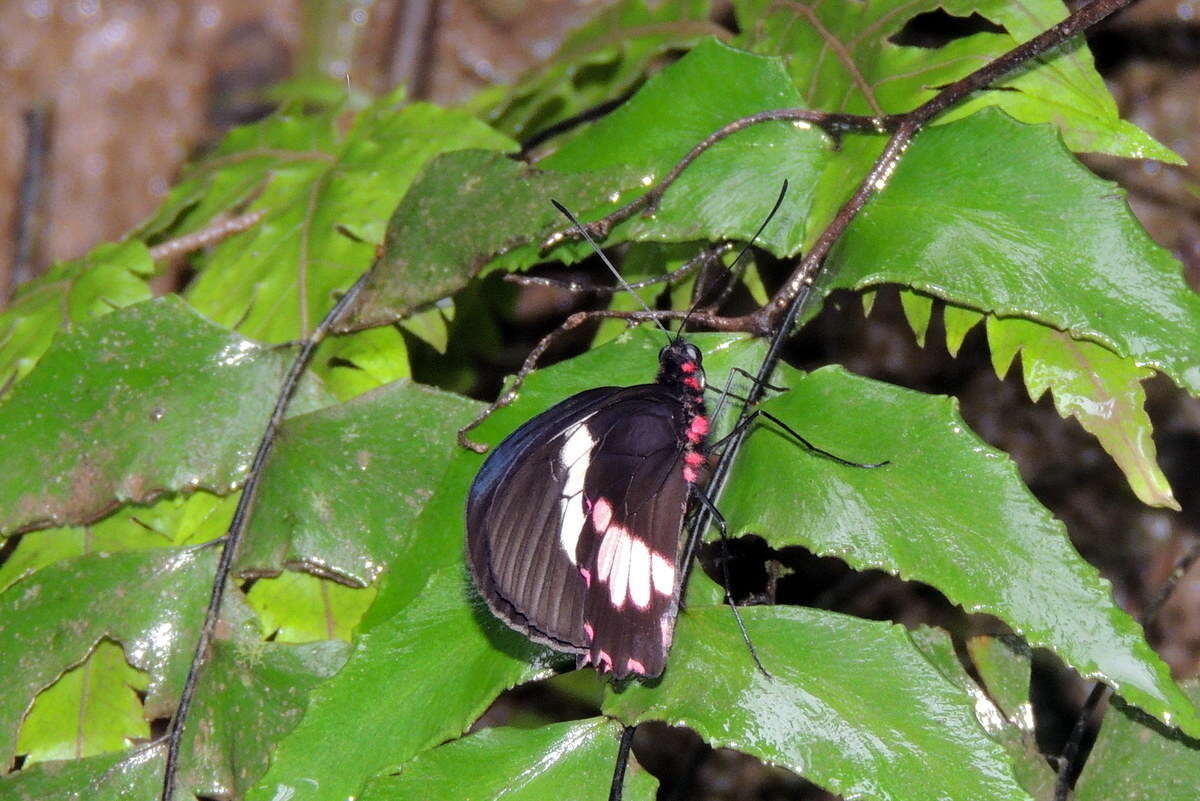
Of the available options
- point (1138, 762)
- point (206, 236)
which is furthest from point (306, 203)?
point (1138, 762)

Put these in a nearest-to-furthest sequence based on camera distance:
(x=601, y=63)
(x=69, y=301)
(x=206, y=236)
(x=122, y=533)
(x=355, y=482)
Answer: (x=355, y=482) < (x=122, y=533) < (x=69, y=301) < (x=206, y=236) < (x=601, y=63)

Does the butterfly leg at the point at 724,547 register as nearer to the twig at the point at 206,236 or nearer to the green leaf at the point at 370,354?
the green leaf at the point at 370,354

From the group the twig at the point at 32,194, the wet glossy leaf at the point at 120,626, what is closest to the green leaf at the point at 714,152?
the wet glossy leaf at the point at 120,626

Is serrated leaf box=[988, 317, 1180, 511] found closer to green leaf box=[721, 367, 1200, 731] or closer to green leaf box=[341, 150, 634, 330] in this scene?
green leaf box=[721, 367, 1200, 731]

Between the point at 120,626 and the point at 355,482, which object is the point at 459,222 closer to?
the point at 355,482

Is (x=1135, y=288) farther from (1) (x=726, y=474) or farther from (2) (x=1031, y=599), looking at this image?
(1) (x=726, y=474)

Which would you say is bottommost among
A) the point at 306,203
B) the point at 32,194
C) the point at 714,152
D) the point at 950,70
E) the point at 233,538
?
the point at 32,194

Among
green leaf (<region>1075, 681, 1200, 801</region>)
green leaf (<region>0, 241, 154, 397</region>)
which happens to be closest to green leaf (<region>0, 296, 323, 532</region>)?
green leaf (<region>0, 241, 154, 397</region>)
